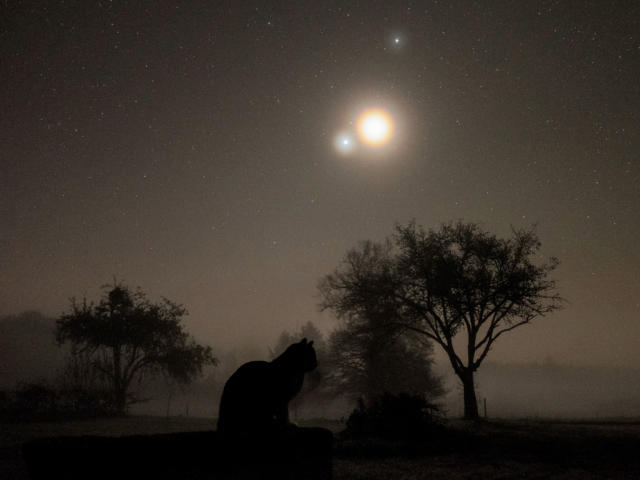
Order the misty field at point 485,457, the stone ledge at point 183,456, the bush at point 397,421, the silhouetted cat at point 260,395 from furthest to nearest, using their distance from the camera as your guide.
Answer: the bush at point 397,421 → the misty field at point 485,457 → the silhouetted cat at point 260,395 → the stone ledge at point 183,456

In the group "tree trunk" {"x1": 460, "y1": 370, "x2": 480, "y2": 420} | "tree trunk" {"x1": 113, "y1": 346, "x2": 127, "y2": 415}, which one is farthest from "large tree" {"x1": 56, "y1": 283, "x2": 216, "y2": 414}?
"tree trunk" {"x1": 460, "y1": 370, "x2": 480, "y2": 420}

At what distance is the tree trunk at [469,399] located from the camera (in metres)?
20.7

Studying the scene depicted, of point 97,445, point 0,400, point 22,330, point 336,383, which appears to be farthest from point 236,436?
point 22,330

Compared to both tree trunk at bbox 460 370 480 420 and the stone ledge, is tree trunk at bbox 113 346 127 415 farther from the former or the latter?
the stone ledge

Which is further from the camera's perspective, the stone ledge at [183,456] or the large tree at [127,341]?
the large tree at [127,341]

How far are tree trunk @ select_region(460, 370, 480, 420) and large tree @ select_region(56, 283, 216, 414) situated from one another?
25094mm

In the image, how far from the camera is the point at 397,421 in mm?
12789

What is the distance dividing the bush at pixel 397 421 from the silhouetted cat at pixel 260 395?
10.2 meters

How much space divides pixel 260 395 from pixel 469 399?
2135cm

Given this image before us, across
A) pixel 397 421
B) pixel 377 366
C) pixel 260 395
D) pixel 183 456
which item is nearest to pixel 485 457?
pixel 397 421

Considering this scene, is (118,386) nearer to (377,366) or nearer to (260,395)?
(377,366)

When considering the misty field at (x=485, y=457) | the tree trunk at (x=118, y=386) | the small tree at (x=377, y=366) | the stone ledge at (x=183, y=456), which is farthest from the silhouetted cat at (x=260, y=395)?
the tree trunk at (x=118, y=386)

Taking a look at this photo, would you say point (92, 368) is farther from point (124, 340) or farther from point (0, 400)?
point (0, 400)

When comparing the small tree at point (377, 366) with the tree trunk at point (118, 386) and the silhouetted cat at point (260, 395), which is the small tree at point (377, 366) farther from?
the silhouetted cat at point (260, 395)
